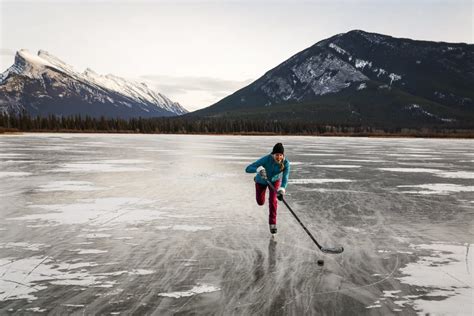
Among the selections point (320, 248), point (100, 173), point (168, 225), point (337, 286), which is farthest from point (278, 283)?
point (100, 173)

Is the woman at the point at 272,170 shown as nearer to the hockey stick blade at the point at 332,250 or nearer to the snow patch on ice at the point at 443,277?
the hockey stick blade at the point at 332,250

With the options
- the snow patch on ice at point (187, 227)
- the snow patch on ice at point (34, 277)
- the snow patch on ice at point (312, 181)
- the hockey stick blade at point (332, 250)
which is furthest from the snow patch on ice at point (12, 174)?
the hockey stick blade at point (332, 250)

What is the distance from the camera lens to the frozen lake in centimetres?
597

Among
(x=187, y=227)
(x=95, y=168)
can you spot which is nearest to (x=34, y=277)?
(x=187, y=227)

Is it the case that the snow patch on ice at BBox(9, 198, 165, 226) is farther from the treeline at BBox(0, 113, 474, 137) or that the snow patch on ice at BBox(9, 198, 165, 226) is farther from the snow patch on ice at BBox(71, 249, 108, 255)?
the treeline at BBox(0, 113, 474, 137)

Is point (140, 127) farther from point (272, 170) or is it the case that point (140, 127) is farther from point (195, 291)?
point (195, 291)

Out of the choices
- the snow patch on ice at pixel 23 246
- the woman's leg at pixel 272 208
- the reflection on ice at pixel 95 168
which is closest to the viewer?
the snow patch on ice at pixel 23 246

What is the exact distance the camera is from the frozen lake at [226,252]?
5969 millimetres

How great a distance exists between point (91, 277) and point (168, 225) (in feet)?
13.3

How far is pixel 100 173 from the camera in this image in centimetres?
2191

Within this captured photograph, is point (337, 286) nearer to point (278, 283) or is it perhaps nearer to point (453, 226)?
point (278, 283)

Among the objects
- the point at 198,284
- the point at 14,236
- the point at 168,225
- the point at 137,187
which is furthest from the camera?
the point at 137,187

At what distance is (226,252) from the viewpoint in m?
8.52

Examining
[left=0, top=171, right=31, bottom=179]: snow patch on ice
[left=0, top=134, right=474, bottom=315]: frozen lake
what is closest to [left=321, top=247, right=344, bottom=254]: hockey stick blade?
[left=0, top=134, right=474, bottom=315]: frozen lake
